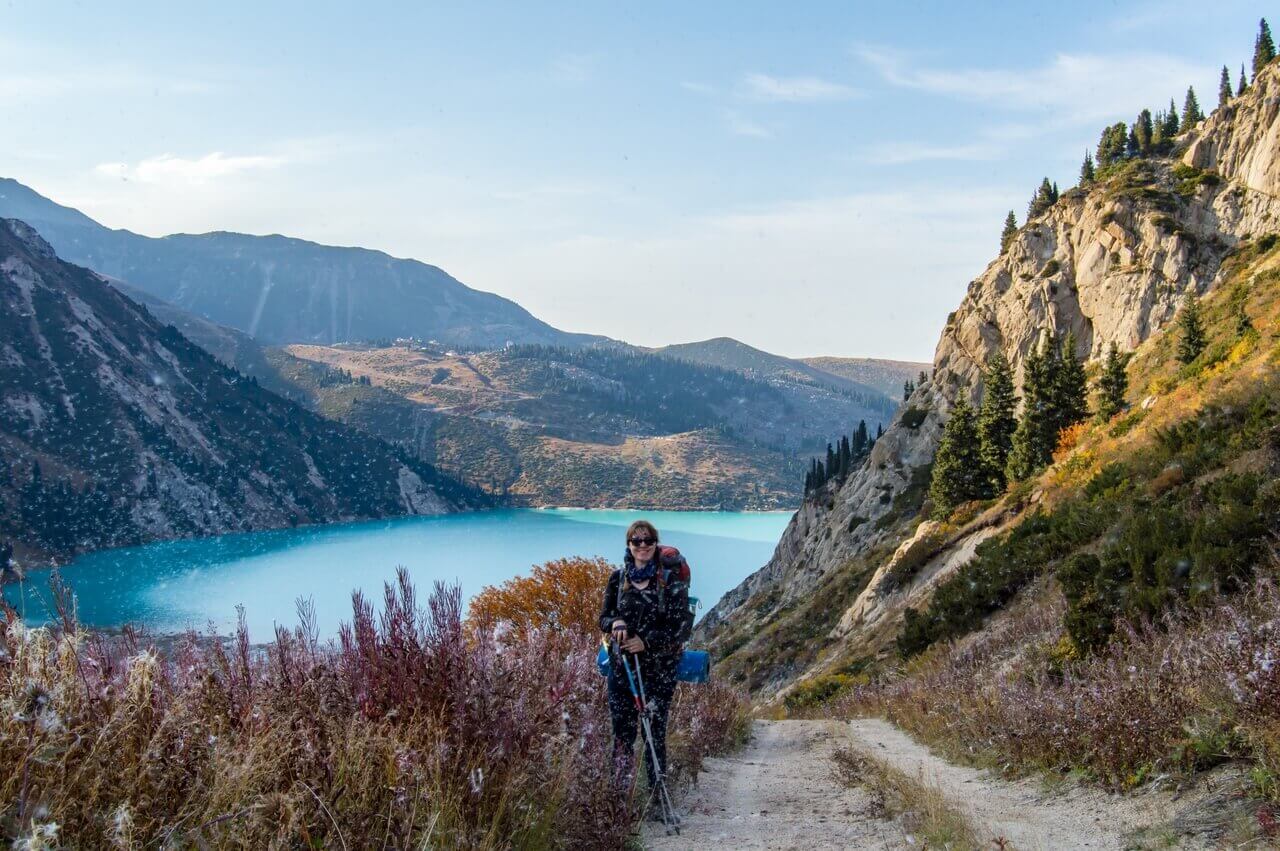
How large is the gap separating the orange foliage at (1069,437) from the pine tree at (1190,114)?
48877 millimetres

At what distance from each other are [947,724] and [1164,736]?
484 centimetres

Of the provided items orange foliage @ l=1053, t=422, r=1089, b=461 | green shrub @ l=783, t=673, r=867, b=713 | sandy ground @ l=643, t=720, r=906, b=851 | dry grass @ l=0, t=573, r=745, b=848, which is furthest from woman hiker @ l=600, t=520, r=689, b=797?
orange foliage @ l=1053, t=422, r=1089, b=461

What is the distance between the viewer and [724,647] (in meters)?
51.7

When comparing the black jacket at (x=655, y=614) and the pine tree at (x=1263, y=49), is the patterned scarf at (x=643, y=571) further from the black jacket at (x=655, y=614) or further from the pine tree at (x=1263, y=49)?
the pine tree at (x=1263, y=49)

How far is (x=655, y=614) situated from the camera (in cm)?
651

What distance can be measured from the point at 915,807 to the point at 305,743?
12.9 ft

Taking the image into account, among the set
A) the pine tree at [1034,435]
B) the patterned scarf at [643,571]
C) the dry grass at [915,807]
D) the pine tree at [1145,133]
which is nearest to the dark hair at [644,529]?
the patterned scarf at [643,571]

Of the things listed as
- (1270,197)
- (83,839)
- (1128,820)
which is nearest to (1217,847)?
(1128,820)

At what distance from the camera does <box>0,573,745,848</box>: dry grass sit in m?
3.14

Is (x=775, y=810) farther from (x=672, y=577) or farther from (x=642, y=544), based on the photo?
(x=642, y=544)

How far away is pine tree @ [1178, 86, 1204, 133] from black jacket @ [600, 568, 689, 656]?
279 feet

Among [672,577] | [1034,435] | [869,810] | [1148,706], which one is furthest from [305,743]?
[1034,435]

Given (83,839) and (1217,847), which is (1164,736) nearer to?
(1217,847)

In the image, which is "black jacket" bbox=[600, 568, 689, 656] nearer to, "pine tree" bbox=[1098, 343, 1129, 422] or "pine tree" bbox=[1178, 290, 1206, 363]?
"pine tree" bbox=[1178, 290, 1206, 363]
